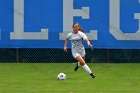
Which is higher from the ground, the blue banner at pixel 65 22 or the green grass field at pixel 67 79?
the blue banner at pixel 65 22

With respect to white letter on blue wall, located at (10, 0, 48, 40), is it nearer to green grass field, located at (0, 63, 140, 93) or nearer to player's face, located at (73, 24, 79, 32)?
green grass field, located at (0, 63, 140, 93)

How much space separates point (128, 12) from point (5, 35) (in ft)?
17.3

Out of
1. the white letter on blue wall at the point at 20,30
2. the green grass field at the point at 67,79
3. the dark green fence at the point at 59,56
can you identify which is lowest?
the green grass field at the point at 67,79

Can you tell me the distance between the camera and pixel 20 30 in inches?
859

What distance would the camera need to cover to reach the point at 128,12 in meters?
21.6

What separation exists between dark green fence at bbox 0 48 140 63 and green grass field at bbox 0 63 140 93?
1.84ft

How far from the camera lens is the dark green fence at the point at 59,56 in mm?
22281

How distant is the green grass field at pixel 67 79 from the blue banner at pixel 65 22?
3.19 ft

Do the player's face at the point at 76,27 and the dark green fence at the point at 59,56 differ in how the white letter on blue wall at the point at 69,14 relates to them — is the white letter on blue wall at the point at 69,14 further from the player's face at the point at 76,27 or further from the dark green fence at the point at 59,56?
the player's face at the point at 76,27

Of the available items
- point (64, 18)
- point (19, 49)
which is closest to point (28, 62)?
point (19, 49)

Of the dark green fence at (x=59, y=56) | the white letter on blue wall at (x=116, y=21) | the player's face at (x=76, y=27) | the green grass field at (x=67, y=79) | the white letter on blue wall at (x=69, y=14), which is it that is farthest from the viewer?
the dark green fence at (x=59, y=56)

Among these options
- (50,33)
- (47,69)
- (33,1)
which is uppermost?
(33,1)

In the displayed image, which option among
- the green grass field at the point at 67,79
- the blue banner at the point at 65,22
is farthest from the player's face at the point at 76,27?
the blue banner at the point at 65,22

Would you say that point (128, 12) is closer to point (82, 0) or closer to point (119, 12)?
point (119, 12)
